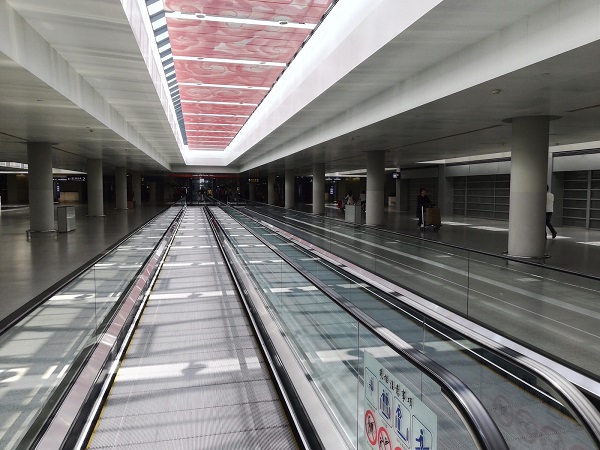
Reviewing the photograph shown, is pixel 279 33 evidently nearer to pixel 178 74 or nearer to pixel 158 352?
pixel 178 74

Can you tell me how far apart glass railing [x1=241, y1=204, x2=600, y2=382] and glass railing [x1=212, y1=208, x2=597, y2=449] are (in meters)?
0.71

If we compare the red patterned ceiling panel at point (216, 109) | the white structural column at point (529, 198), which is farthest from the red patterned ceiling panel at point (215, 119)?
the white structural column at point (529, 198)

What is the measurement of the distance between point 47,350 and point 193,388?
1.40 meters

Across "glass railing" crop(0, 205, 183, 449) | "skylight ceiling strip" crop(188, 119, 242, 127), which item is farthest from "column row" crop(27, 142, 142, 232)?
"glass railing" crop(0, 205, 183, 449)

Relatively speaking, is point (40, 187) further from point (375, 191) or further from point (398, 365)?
point (398, 365)

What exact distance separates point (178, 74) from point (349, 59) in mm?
8687

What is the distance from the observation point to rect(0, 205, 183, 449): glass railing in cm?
331

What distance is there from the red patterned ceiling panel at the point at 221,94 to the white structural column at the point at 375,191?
5886 millimetres

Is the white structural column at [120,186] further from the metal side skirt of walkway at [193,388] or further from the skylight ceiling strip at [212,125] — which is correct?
the metal side skirt of walkway at [193,388]

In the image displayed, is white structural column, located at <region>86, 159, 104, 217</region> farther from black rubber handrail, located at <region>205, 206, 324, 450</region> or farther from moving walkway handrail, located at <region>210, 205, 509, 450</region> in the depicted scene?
moving walkway handrail, located at <region>210, 205, 509, 450</region>

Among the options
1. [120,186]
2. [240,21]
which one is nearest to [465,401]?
[240,21]

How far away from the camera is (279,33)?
11.9 m

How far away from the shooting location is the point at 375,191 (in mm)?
20891

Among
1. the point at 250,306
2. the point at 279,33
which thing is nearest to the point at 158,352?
the point at 250,306
